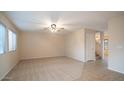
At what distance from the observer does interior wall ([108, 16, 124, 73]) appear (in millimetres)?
4137

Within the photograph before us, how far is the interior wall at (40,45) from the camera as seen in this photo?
814 centimetres

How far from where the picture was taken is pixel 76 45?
7633mm

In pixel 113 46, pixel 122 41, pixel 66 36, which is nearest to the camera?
pixel 122 41

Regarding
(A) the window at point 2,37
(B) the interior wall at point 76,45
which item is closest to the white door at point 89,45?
(B) the interior wall at point 76,45

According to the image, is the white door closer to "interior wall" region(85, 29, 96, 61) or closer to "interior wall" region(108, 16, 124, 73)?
"interior wall" region(85, 29, 96, 61)

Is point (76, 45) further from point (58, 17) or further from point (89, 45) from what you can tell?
point (58, 17)

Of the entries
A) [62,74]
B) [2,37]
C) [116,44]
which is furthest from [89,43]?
Result: [2,37]

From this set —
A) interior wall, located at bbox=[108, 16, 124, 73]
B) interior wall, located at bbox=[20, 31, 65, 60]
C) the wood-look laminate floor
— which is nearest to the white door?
the wood-look laminate floor

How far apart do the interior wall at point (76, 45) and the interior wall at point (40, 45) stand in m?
0.76
